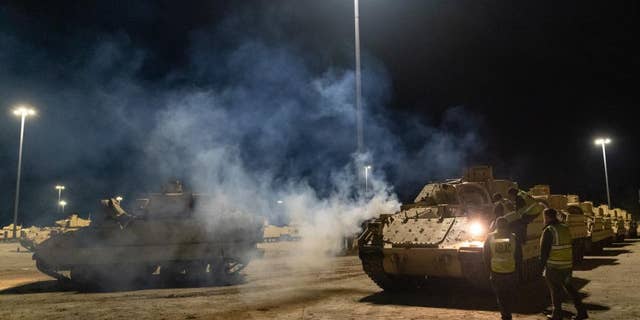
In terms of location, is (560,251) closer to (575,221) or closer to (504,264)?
(504,264)

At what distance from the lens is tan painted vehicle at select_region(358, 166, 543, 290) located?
28.6 feet

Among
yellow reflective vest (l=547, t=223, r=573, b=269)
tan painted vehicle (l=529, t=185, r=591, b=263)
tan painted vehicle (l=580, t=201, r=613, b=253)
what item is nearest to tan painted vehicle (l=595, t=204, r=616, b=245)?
tan painted vehicle (l=580, t=201, r=613, b=253)

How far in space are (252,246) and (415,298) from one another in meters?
6.17

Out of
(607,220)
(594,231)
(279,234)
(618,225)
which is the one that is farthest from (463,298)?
(279,234)

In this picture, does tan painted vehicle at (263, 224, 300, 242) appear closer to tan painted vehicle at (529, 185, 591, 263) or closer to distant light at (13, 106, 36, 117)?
distant light at (13, 106, 36, 117)

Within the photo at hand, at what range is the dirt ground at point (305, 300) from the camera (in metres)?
8.00

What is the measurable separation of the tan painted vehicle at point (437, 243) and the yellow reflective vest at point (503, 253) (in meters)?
1.29

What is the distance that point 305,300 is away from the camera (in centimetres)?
943

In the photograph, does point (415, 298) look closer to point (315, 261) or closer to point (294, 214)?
point (315, 261)

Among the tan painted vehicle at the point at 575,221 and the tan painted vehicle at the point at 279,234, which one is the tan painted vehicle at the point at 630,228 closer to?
the tan painted vehicle at the point at 575,221

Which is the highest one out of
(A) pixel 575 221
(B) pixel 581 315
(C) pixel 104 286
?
(A) pixel 575 221

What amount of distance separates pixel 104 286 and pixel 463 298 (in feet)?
31.3

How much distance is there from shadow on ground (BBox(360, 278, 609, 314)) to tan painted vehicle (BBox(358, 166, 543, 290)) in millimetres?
352

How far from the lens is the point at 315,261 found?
61.1ft
